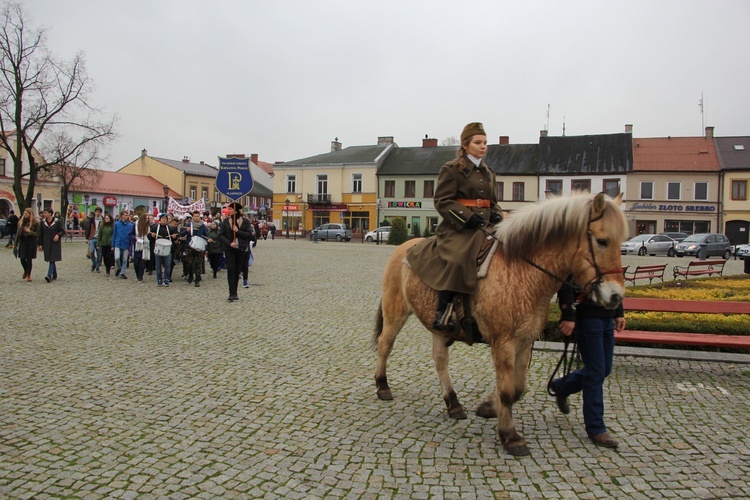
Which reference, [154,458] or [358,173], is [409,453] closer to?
[154,458]

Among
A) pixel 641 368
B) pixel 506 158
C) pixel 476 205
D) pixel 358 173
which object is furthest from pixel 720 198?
pixel 476 205

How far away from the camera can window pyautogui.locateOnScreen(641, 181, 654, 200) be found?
5103 cm

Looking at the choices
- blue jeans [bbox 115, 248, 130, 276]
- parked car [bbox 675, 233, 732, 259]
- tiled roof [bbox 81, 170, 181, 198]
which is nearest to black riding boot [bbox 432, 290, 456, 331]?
blue jeans [bbox 115, 248, 130, 276]

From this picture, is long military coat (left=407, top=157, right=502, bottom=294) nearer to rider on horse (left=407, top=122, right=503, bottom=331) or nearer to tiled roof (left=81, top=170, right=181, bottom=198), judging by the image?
rider on horse (left=407, top=122, right=503, bottom=331)

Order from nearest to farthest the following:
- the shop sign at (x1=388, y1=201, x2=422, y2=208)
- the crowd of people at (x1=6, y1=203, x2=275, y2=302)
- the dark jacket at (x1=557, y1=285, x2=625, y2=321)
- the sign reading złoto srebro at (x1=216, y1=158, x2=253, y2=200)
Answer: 1. the dark jacket at (x1=557, y1=285, x2=625, y2=321)
2. the crowd of people at (x1=6, y1=203, x2=275, y2=302)
3. the sign reading złoto srebro at (x1=216, y1=158, x2=253, y2=200)
4. the shop sign at (x1=388, y1=201, x2=422, y2=208)

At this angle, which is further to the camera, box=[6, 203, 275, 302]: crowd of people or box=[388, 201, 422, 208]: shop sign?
box=[388, 201, 422, 208]: shop sign

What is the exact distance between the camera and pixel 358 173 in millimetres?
61531

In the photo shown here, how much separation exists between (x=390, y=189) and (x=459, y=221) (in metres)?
55.8

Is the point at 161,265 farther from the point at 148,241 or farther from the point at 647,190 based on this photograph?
the point at 647,190

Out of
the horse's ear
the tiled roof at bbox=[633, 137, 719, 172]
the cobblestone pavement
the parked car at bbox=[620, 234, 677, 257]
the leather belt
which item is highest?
the tiled roof at bbox=[633, 137, 719, 172]

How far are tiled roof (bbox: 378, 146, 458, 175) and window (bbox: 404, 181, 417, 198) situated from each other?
3.49ft

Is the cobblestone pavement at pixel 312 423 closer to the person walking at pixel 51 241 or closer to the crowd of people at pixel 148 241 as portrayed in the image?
the crowd of people at pixel 148 241

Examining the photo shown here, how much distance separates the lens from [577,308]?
480cm

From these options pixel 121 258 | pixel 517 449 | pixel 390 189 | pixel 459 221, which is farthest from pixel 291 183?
pixel 517 449
